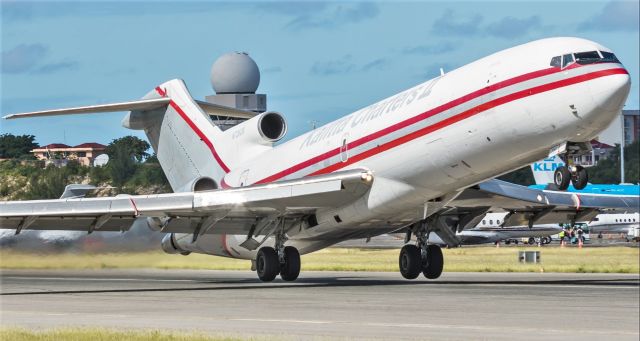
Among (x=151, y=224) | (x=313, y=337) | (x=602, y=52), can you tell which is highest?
(x=602, y=52)

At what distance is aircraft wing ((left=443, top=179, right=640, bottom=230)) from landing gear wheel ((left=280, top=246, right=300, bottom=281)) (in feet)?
15.5

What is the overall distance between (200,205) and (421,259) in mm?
6816

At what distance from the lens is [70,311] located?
74.7 feet

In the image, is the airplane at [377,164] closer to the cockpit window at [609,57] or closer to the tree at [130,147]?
the cockpit window at [609,57]

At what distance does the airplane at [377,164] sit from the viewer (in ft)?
84.7

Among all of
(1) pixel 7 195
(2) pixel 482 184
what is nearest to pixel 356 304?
(2) pixel 482 184

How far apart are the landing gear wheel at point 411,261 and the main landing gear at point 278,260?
324 centimetres

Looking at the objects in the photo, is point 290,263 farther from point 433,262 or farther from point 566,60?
point 566,60

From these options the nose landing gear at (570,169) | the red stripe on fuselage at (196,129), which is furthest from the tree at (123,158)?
the nose landing gear at (570,169)

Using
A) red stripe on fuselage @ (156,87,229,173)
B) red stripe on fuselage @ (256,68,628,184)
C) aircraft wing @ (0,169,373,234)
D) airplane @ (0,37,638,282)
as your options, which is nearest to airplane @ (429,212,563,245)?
red stripe on fuselage @ (156,87,229,173)

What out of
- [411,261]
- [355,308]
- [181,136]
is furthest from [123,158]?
[355,308]

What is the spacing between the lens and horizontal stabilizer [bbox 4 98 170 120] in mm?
37344

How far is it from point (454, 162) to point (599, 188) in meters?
53.5

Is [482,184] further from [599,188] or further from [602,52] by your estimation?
[599,188]
